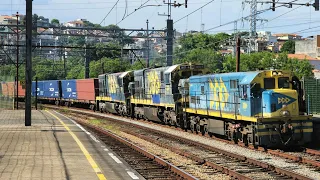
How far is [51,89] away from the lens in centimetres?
6319

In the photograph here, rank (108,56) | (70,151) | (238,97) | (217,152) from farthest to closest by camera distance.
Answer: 1. (108,56)
2. (238,97)
3. (217,152)
4. (70,151)

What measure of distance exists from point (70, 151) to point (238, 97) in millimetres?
7707

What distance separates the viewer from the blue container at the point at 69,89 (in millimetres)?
54922

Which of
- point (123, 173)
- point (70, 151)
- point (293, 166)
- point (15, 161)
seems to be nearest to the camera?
point (123, 173)

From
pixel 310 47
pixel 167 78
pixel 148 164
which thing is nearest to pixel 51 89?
pixel 167 78

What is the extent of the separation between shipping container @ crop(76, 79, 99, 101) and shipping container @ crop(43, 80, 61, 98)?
8160mm

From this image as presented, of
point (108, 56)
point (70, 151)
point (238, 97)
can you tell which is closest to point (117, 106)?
point (238, 97)

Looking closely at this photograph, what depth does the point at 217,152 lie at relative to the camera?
1667 cm

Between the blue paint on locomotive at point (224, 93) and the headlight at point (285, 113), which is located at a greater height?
the blue paint on locomotive at point (224, 93)

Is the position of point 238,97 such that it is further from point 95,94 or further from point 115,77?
point 95,94

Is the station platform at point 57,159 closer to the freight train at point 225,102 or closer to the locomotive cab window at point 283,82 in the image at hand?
the freight train at point 225,102

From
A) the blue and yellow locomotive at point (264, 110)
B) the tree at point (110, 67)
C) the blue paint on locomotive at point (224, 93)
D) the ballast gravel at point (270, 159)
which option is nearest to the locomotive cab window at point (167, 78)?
the blue paint on locomotive at point (224, 93)

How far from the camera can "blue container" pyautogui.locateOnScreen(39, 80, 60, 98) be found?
200 feet

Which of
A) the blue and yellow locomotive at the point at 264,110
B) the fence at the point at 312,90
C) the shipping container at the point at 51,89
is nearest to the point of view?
the blue and yellow locomotive at the point at 264,110
